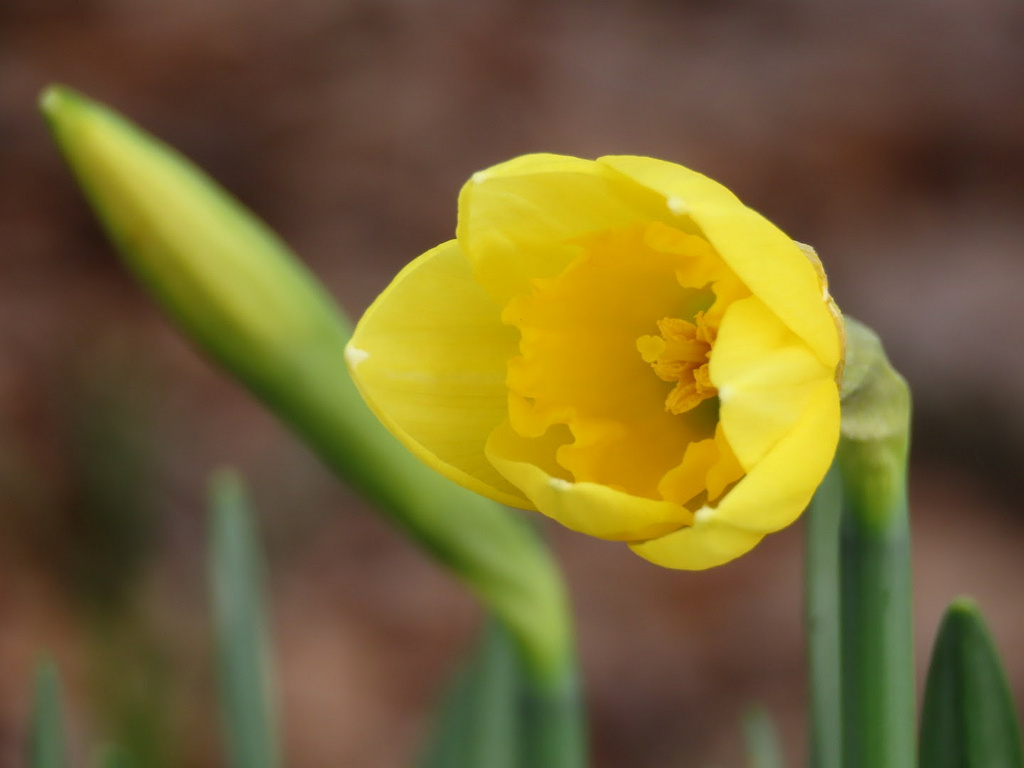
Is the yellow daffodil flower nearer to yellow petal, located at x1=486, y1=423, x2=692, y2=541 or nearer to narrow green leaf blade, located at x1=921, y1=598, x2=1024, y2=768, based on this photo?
yellow petal, located at x1=486, y1=423, x2=692, y2=541

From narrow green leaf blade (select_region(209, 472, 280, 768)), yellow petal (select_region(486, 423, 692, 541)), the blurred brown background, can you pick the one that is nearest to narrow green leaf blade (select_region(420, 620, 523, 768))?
narrow green leaf blade (select_region(209, 472, 280, 768))

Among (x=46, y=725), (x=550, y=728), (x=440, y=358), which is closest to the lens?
(x=440, y=358)

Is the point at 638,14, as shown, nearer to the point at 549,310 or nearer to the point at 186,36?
the point at 186,36

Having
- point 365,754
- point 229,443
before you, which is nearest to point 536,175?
point 365,754

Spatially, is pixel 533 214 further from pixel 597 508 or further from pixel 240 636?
pixel 240 636

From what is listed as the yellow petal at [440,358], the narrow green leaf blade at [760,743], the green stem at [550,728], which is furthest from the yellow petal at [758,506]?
the narrow green leaf blade at [760,743]

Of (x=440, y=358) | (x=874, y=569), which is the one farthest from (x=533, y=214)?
(x=874, y=569)

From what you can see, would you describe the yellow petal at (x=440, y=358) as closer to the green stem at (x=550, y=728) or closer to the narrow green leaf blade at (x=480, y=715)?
the green stem at (x=550, y=728)
